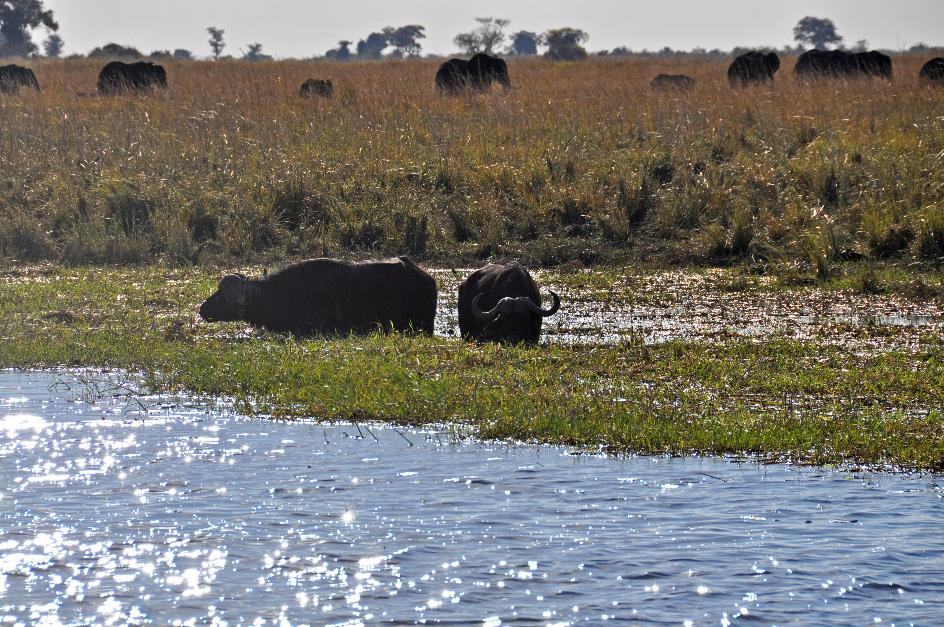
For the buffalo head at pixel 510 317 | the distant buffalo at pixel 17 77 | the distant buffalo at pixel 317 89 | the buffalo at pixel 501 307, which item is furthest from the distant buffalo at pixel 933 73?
the distant buffalo at pixel 17 77

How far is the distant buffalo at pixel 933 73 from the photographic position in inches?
1171

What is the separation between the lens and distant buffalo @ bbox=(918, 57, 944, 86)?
97.6 feet

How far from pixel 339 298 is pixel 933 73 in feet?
79.6

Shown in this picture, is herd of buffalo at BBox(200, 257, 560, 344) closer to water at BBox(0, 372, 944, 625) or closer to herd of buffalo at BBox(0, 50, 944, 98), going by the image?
water at BBox(0, 372, 944, 625)

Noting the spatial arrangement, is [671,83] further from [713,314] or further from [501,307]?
[501,307]

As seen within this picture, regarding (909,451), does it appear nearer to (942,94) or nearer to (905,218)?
(905,218)

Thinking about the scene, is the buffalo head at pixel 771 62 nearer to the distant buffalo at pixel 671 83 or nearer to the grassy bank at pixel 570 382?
the distant buffalo at pixel 671 83

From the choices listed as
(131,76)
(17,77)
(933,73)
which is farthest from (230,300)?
(933,73)

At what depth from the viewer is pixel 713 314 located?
13.7 m

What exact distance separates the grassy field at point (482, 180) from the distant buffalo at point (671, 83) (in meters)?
4.99

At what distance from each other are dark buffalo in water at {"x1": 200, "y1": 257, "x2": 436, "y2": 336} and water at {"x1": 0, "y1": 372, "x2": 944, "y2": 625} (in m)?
3.86

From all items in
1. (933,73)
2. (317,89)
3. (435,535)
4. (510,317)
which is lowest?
(435,535)

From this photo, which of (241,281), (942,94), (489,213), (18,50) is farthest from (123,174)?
(18,50)

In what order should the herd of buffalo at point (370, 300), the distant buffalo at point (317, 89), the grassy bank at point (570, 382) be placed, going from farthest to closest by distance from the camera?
the distant buffalo at point (317, 89) < the herd of buffalo at point (370, 300) < the grassy bank at point (570, 382)
